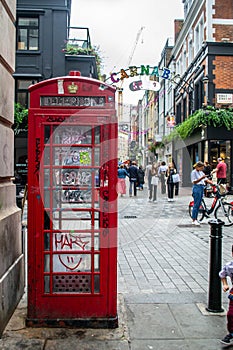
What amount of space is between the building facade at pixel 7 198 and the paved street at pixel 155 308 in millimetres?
271

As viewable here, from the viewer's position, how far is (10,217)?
4172 millimetres

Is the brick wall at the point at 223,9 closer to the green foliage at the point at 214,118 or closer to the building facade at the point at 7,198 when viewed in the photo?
the green foliage at the point at 214,118

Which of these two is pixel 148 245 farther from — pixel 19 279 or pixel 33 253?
pixel 33 253

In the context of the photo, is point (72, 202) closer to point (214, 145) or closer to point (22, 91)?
point (214, 145)

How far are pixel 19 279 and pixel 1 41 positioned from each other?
2.63 meters

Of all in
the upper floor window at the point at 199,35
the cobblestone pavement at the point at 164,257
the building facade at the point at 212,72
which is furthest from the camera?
the upper floor window at the point at 199,35

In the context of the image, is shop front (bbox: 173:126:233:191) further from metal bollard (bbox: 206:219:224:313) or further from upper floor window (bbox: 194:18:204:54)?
metal bollard (bbox: 206:219:224:313)

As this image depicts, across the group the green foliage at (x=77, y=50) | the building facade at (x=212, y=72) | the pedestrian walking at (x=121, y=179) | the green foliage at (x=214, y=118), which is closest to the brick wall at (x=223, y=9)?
the building facade at (x=212, y=72)

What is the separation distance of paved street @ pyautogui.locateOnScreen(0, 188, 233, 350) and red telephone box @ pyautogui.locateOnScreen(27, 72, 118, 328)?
239 millimetres

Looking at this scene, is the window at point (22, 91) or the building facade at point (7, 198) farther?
the window at point (22, 91)

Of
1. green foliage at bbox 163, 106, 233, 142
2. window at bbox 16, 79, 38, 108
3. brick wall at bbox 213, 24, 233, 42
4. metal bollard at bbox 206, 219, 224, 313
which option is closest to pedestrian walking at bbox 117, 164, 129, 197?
green foliage at bbox 163, 106, 233, 142

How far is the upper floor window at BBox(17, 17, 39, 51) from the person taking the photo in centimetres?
2050

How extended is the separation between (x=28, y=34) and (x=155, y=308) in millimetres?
19371

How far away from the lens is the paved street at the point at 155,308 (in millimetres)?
3475
